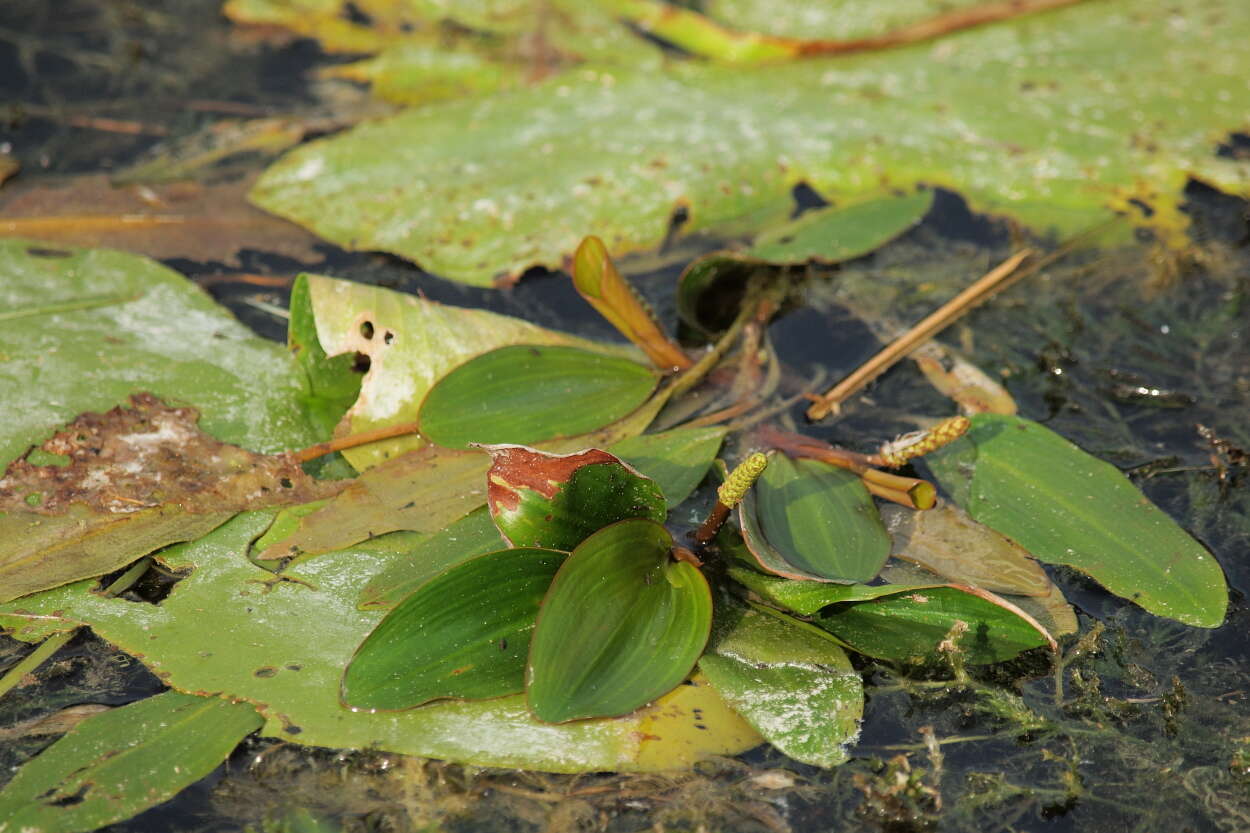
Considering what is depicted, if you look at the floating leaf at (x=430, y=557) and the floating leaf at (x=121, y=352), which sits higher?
the floating leaf at (x=121, y=352)

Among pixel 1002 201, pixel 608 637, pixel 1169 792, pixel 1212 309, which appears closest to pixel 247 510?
pixel 608 637

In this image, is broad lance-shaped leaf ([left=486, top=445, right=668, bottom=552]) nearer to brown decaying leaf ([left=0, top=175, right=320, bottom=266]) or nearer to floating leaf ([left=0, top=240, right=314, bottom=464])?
floating leaf ([left=0, top=240, right=314, bottom=464])

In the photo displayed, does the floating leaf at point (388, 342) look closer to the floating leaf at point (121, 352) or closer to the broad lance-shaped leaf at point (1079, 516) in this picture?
the floating leaf at point (121, 352)

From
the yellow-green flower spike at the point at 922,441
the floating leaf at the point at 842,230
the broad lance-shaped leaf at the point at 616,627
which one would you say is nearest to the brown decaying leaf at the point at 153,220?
the floating leaf at the point at 842,230

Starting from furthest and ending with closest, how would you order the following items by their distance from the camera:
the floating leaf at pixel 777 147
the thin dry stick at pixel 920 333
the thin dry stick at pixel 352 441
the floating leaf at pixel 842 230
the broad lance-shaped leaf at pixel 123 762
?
the floating leaf at pixel 777 147 < the floating leaf at pixel 842 230 < the thin dry stick at pixel 920 333 < the thin dry stick at pixel 352 441 < the broad lance-shaped leaf at pixel 123 762

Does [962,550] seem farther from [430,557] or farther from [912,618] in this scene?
[430,557]

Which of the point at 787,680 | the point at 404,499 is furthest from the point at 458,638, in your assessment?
the point at 787,680

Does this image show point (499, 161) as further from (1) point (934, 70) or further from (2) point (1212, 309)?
(2) point (1212, 309)
